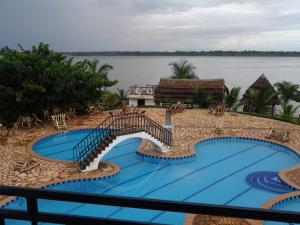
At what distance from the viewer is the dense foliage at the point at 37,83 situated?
17531 mm

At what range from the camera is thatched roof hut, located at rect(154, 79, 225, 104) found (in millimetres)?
27219

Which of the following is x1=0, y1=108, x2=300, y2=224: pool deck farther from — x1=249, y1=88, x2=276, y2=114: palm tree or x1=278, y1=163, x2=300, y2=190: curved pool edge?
x1=249, y1=88, x2=276, y2=114: palm tree

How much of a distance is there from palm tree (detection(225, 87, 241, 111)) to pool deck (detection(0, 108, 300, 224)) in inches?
127

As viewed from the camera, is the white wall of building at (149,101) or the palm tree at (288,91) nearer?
the palm tree at (288,91)

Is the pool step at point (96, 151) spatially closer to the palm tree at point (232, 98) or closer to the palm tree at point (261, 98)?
the palm tree at point (261, 98)

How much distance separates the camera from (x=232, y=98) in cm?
2494

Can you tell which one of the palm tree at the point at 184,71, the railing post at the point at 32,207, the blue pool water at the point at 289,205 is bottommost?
the blue pool water at the point at 289,205

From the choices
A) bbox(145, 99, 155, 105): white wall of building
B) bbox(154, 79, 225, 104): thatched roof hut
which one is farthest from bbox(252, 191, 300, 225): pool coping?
bbox(145, 99, 155, 105): white wall of building

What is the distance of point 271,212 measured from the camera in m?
1.35

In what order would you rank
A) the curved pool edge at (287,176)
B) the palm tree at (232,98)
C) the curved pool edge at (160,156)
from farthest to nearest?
the palm tree at (232,98) < the curved pool edge at (160,156) < the curved pool edge at (287,176)

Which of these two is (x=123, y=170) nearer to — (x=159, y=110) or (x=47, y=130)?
(x=47, y=130)

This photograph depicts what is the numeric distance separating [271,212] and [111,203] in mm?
673

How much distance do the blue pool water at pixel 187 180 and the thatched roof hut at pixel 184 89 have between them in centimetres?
1143

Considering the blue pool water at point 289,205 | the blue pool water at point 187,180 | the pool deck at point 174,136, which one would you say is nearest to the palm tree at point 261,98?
the pool deck at point 174,136
